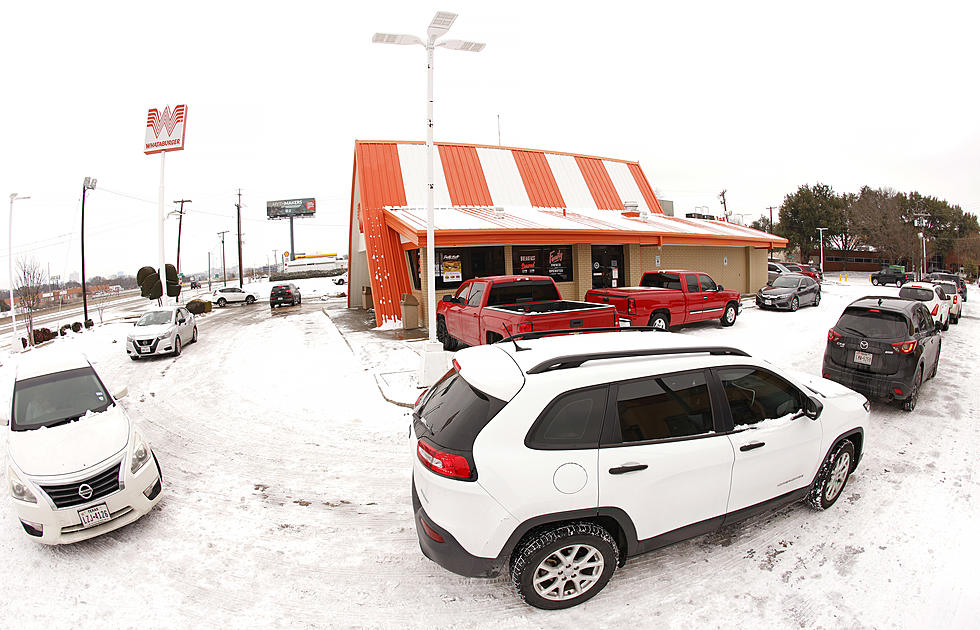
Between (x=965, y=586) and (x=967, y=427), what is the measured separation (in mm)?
4533

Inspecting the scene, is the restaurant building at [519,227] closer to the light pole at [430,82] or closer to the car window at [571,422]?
the light pole at [430,82]

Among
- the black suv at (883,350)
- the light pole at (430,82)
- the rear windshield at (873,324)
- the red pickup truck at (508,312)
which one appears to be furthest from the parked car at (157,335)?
the rear windshield at (873,324)

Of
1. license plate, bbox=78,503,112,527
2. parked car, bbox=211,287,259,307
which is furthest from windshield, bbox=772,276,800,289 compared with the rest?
parked car, bbox=211,287,259,307

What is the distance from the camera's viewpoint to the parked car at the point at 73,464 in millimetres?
4359

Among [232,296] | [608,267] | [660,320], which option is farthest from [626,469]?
[232,296]

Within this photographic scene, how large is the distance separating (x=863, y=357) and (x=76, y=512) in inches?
395

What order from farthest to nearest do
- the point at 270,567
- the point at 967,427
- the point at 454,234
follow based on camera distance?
the point at 454,234 → the point at 967,427 → the point at 270,567

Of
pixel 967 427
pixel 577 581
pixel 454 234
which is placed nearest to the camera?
pixel 577 581

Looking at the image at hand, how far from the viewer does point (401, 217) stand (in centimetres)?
1714

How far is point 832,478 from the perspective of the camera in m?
4.50

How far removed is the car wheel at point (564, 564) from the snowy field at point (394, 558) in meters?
0.14

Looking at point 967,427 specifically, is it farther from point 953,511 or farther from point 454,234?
point 454,234

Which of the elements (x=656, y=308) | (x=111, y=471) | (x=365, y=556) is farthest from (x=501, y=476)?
(x=656, y=308)

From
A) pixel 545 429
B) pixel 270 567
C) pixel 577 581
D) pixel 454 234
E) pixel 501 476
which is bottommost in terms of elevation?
Result: pixel 270 567
